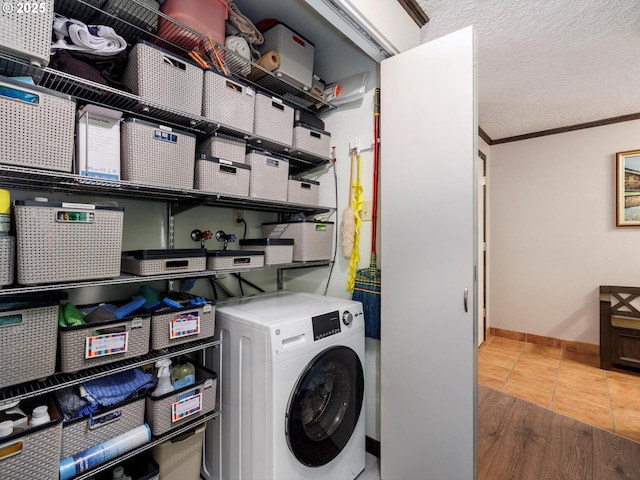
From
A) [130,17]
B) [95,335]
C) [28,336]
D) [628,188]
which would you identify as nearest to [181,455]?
[95,335]

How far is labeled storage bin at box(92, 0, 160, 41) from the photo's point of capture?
1.18m

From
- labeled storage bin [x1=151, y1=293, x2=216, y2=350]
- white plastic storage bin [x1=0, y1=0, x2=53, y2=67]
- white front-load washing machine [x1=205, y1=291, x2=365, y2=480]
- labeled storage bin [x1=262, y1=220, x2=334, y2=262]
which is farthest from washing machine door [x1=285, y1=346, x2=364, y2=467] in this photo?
white plastic storage bin [x1=0, y1=0, x2=53, y2=67]

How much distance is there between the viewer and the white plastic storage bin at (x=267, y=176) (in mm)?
1562

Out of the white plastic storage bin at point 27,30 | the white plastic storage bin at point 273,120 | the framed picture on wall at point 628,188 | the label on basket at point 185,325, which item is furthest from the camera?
the framed picture on wall at point 628,188

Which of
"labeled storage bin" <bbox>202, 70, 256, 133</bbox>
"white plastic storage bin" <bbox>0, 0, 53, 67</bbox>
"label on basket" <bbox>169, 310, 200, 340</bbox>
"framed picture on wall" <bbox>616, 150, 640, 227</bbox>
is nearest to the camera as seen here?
"white plastic storage bin" <bbox>0, 0, 53, 67</bbox>

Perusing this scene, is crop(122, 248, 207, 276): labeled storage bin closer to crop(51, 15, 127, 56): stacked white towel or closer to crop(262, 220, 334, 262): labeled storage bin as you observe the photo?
crop(262, 220, 334, 262): labeled storage bin

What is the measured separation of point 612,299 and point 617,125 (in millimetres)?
1820

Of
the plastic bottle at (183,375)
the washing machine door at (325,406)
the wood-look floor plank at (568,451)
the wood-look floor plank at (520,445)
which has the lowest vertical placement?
the wood-look floor plank at (520,445)

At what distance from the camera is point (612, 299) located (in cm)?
314

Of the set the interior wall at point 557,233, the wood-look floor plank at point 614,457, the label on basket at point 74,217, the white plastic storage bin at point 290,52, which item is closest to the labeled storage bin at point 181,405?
the label on basket at point 74,217

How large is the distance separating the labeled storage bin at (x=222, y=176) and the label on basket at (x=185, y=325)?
567 mm

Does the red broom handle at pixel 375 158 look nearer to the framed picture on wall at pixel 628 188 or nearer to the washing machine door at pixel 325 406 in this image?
the washing machine door at pixel 325 406

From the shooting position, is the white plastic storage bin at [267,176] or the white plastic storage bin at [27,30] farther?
the white plastic storage bin at [267,176]

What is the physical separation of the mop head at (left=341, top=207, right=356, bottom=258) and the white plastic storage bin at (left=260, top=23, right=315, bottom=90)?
791 mm
